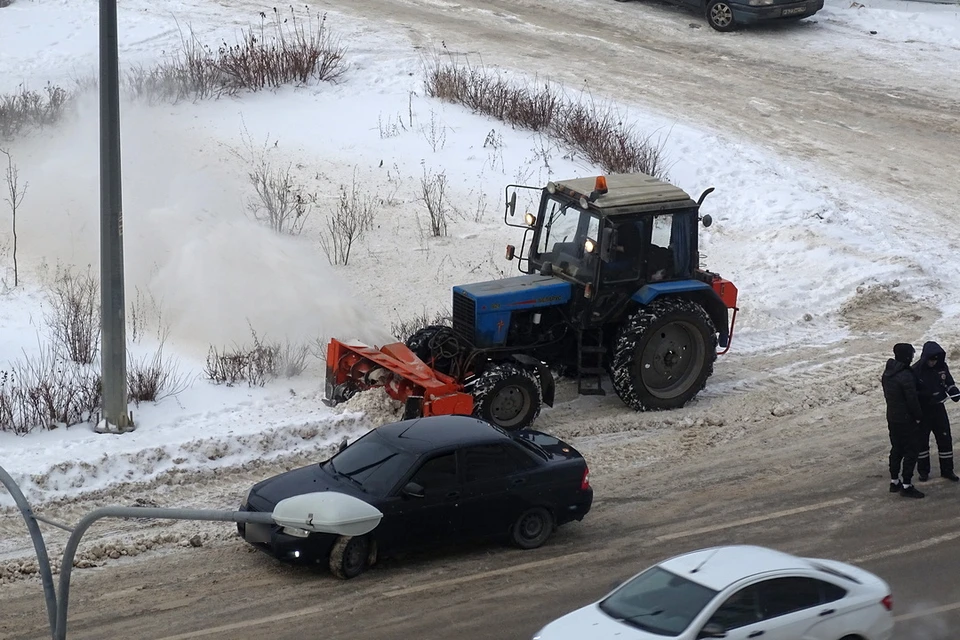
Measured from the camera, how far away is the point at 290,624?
9.47 metres

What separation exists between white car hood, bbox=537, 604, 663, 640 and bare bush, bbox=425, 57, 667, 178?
14.1 metres

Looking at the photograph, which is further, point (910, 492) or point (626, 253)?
point (626, 253)

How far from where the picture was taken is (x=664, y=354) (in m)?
14.0

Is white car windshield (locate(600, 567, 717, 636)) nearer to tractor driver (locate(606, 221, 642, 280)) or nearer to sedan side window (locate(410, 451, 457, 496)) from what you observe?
sedan side window (locate(410, 451, 457, 496))

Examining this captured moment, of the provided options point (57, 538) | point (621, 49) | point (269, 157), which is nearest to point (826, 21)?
point (621, 49)

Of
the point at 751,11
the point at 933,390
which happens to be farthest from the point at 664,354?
the point at 751,11

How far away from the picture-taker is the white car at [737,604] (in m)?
8.04

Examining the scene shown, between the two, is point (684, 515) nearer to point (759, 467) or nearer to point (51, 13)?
point (759, 467)

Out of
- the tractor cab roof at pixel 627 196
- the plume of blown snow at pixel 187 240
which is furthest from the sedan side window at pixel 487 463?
the plume of blown snow at pixel 187 240

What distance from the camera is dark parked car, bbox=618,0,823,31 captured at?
29.1 meters

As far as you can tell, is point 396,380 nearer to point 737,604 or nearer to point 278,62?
point 737,604

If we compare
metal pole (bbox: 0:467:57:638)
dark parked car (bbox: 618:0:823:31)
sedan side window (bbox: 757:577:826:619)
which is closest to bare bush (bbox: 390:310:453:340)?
sedan side window (bbox: 757:577:826:619)

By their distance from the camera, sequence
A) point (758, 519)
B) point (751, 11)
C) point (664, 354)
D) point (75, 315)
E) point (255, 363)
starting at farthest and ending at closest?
point (751, 11) < point (75, 315) < point (255, 363) < point (664, 354) < point (758, 519)

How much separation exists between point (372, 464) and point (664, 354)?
178 inches
